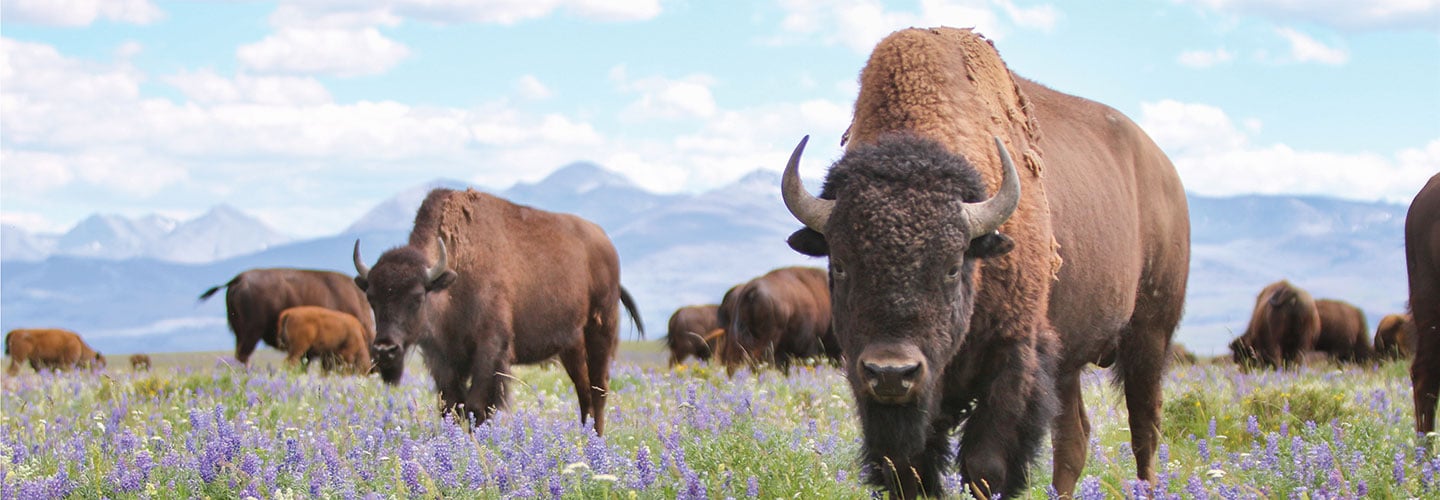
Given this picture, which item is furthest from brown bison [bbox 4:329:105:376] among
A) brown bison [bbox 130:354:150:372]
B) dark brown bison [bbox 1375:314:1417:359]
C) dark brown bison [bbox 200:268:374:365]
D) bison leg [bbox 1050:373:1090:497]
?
dark brown bison [bbox 1375:314:1417:359]

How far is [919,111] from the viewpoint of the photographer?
556 cm

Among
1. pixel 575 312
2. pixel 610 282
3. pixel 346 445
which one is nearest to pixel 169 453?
pixel 346 445

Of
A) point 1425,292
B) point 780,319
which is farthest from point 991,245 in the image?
point 780,319

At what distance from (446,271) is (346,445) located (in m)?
3.39

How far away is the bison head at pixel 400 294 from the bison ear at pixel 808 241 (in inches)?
204

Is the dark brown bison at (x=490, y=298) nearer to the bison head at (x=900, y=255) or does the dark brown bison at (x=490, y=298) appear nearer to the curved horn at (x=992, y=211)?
the bison head at (x=900, y=255)

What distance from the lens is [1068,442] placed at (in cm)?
644

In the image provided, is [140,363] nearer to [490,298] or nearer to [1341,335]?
[490,298]

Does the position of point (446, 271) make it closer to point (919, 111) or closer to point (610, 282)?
point (610, 282)

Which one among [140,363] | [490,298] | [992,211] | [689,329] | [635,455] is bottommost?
[140,363]

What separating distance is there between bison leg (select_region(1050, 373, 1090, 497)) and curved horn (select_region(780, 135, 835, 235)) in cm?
202

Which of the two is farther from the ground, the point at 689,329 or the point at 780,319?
the point at 780,319

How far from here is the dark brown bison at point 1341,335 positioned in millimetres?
21484

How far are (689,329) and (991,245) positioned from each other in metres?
21.6
